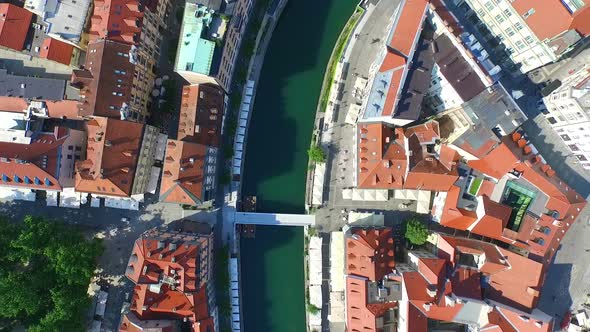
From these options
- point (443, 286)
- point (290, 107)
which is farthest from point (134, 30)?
point (443, 286)

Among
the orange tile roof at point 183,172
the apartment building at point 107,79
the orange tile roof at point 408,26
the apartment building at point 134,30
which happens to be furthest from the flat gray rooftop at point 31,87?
the orange tile roof at point 408,26

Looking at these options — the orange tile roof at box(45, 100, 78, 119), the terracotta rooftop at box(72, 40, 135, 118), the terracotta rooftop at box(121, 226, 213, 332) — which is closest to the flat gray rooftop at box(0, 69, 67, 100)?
the orange tile roof at box(45, 100, 78, 119)

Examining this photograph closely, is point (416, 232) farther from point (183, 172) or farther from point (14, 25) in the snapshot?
point (14, 25)

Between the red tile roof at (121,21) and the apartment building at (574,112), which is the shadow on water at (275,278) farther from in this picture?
the apartment building at (574,112)

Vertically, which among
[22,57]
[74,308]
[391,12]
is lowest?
[74,308]

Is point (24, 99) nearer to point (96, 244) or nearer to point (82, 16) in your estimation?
point (82, 16)

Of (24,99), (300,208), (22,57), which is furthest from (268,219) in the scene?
(22,57)
